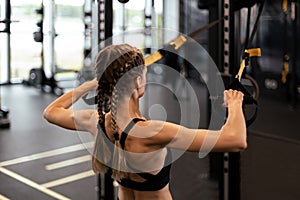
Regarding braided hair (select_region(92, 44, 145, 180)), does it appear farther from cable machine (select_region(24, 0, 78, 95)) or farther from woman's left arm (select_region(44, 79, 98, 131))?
cable machine (select_region(24, 0, 78, 95))

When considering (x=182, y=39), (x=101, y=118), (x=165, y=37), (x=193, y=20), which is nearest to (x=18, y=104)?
(x=165, y=37)

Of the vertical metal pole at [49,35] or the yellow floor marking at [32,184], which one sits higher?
the vertical metal pole at [49,35]

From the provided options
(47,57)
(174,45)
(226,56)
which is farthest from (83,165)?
(47,57)

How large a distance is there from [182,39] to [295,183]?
1.76m

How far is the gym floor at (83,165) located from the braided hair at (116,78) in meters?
0.59

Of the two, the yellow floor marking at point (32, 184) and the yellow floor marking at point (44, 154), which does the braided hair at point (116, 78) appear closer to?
the yellow floor marking at point (32, 184)

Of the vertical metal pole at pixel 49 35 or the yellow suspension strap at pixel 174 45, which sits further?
the vertical metal pole at pixel 49 35

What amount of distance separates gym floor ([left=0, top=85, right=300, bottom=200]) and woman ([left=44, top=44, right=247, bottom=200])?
1.84ft

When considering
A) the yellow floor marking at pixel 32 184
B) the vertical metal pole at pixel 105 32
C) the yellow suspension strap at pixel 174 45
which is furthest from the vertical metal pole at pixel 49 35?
the yellow suspension strap at pixel 174 45

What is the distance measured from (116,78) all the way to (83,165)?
2.82 m

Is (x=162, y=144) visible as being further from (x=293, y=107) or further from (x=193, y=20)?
(x=193, y=20)

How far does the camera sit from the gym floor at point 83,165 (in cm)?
331

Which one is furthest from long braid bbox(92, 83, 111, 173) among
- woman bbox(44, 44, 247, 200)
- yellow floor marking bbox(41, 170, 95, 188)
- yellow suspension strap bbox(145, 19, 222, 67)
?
yellow floor marking bbox(41, 170, 95, 188)

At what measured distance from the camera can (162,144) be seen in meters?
1.30
